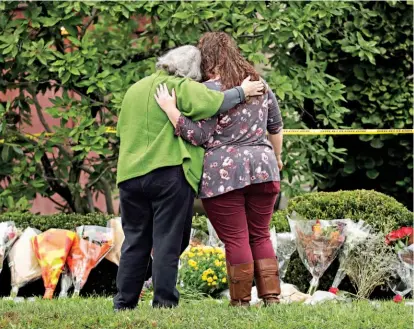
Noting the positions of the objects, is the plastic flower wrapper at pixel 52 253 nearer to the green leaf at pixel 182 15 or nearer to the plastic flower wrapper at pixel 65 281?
the plastic flower wrapper at pixel 65 281

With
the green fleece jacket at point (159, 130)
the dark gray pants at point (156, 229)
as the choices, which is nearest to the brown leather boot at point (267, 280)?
the dark gray pants at point (156, 229)

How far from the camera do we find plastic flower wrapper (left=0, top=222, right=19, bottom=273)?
690 cm

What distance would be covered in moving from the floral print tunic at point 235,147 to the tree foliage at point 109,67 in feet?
8.24

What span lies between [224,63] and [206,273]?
1.90 metres

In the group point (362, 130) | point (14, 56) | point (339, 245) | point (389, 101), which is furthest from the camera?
point (389, 101)

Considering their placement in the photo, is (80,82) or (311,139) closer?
(80,82)

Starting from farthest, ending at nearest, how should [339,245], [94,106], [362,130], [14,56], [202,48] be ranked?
1. [362,130]
2. [94,106]
3. [14,56]
4. [339,245]
5. [202,48]

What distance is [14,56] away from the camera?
300 inches

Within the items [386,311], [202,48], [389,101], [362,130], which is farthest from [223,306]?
[389,101]

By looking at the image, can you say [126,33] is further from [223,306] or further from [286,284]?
[223,306]

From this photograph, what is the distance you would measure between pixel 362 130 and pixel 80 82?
2839mm

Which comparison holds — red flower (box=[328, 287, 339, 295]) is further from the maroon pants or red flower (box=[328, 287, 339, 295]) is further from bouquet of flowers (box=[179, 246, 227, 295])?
the maroon pants

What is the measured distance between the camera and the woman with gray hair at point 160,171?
5172 mm

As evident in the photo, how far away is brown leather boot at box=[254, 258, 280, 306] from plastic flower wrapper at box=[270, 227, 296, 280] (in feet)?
4.42
